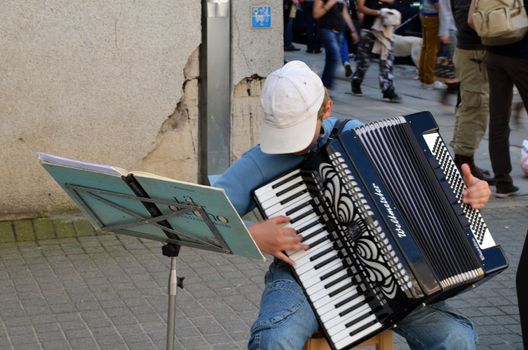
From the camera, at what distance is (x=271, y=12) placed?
701cm

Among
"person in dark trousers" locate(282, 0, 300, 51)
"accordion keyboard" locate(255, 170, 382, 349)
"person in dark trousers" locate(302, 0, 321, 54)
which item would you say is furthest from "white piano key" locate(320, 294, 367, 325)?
"person in dark trousers" locate(282, 0, 300, 51)

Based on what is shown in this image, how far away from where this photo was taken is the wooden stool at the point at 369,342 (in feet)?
11.8

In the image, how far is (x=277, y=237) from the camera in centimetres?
339

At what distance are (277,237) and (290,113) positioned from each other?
0.43m

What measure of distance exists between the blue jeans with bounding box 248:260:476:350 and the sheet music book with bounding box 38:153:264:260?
1.28 feet

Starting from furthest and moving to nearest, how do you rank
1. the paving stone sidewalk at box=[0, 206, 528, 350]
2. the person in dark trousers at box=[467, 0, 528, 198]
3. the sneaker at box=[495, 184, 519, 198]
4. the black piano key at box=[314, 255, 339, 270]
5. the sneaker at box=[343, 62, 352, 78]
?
the sneaker at box=[343, 62, 352, 78]
the sneaker at box=[495, 184, 519, 198]
the person in dark trousers at box=[467, 0, 528, 198]
the paving stone sidewalk at box=[0, 206, 528, 350]
the black piano key at box=[314, 255, 339, 270]

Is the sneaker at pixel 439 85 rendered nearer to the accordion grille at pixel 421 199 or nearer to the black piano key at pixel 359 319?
the accordion grille at pixel 421 199

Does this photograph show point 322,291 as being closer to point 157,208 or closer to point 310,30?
point 157,208

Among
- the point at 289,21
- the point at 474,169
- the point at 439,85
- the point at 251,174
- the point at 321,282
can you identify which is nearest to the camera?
the point at 321,282

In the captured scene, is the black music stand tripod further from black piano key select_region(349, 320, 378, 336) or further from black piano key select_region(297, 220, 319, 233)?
black piano key select_region(349, 320, 378, 336)

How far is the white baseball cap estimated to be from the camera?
11.4ft

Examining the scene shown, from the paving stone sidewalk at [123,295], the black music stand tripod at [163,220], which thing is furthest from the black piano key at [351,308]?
the paving stone sidewalk at [123,295]

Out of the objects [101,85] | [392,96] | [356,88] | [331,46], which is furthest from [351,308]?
[356,88]

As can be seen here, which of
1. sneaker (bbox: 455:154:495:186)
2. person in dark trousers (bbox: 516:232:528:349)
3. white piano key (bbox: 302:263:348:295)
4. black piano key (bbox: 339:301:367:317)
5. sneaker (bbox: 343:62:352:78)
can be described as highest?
white piano key (bbox: 302:263:348:295)
